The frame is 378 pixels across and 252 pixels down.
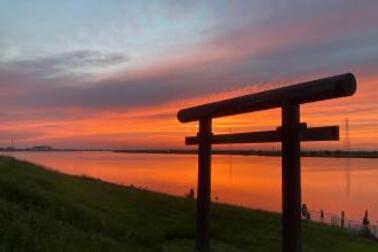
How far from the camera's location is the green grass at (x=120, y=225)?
24.8 feet

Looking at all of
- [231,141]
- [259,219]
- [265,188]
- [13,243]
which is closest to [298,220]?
[231,141]

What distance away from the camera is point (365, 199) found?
1973 inches

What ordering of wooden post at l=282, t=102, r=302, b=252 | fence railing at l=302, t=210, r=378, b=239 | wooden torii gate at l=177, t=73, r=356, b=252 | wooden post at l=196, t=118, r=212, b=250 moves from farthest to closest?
1. fence railing at l=302, t=210, r=378, b=239
2. wooden post at l=196, t=118, r=212, b=250
3. wooden post at l=282, t=102, r=302, b=252
4. wooden torii gate at l=177, t=73, r=356, b=252

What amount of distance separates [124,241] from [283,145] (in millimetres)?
3634

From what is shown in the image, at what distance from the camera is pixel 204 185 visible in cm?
1167

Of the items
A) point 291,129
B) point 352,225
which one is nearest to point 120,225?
point 291,129

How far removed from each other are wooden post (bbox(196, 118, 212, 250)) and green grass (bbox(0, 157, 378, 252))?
515mm

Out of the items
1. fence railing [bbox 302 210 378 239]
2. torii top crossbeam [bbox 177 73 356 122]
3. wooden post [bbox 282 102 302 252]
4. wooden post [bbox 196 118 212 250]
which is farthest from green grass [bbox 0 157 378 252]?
fence railing [bbox 302 210 378 239]

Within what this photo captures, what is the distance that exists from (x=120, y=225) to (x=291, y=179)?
4769mm

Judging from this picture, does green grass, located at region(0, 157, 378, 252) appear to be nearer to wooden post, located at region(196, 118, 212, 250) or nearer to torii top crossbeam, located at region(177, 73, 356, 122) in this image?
wooden post, located at region(196, 118, 212, 250)

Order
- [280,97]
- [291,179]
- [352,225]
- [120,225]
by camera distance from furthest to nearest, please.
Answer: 1. [352,225]
2. [120,225]
3. [280,97]
4. [291,179]

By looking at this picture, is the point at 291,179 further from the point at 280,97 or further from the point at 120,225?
the point at 120,225

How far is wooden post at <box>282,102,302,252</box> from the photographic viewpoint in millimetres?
8922

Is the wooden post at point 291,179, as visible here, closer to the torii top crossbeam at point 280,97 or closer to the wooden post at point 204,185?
the torii top crossbeam at point 280,97
